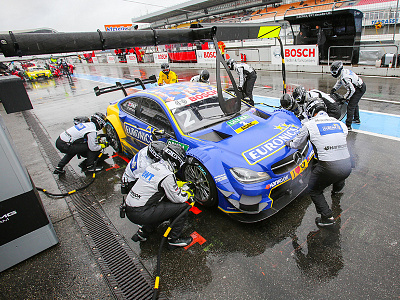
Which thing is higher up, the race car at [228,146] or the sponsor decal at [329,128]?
the sponsor decal at [329,128]

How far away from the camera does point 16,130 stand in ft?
30.4

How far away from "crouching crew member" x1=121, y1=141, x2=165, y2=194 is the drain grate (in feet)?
2.46

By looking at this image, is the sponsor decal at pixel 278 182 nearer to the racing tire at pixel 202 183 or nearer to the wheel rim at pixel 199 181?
the racing tire at pixel 202 183

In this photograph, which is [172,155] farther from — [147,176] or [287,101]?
[287,101]

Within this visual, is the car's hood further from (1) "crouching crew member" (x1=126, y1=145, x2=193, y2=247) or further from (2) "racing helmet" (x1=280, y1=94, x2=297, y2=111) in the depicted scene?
(1) "crouching crew member" (x1=126, y1=145, x2=193, y2=247)

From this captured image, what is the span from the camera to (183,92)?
4.85 meters

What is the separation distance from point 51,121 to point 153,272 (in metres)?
9.07

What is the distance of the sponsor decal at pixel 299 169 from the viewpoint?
3385mm

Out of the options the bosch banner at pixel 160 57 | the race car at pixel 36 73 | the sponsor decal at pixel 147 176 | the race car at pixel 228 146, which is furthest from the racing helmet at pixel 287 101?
the race car at pixel 36 73

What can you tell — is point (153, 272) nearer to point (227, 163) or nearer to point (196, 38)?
point (227, 163)

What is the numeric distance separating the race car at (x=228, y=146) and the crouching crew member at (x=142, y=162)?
70 centimetres

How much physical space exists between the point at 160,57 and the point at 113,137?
77.0 feet

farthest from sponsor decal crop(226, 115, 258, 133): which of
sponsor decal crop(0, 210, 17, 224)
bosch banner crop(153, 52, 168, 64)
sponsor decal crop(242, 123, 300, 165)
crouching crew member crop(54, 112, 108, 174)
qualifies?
bosch banner crop(153, 52, 168, 64)

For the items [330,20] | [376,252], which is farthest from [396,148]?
[330,20]
